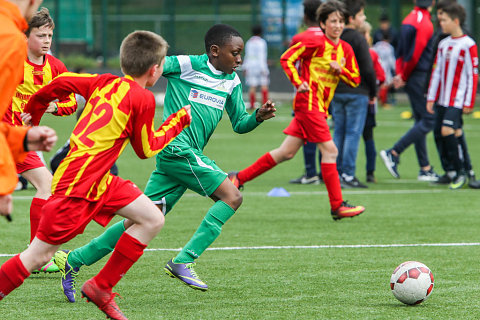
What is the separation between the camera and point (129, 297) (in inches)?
228

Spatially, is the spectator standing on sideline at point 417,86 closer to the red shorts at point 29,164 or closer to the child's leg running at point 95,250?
the red shorts at point 29,164

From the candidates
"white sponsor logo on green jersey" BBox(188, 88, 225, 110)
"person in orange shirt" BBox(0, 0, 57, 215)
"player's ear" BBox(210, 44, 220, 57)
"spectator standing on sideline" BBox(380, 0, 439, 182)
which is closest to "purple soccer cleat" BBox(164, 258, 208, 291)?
"white sponsor logo on green jersey" BBox(188, 88, 225, 110)

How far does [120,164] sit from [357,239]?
674cm

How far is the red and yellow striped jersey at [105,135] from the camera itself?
16.1 feet

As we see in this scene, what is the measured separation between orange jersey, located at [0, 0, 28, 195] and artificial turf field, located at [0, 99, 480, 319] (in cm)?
156

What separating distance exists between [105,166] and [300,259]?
A: 247 cm

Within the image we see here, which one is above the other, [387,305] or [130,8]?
[387,305]

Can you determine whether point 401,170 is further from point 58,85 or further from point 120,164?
point 58,85

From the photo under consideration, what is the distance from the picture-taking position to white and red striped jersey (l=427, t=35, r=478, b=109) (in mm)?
10859

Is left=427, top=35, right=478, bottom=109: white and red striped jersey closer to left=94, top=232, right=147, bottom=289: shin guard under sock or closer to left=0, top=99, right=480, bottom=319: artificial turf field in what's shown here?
left=0, top=99, right=480, bottom=319: artificial turf field

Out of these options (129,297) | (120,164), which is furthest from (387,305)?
(120,164)

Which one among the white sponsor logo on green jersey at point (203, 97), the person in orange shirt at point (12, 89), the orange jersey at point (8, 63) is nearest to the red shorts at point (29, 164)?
the white sponsor logo on green jersey at point (203, 97)

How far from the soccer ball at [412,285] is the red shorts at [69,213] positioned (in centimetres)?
175

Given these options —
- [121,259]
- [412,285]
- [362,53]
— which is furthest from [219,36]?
[362,53]
